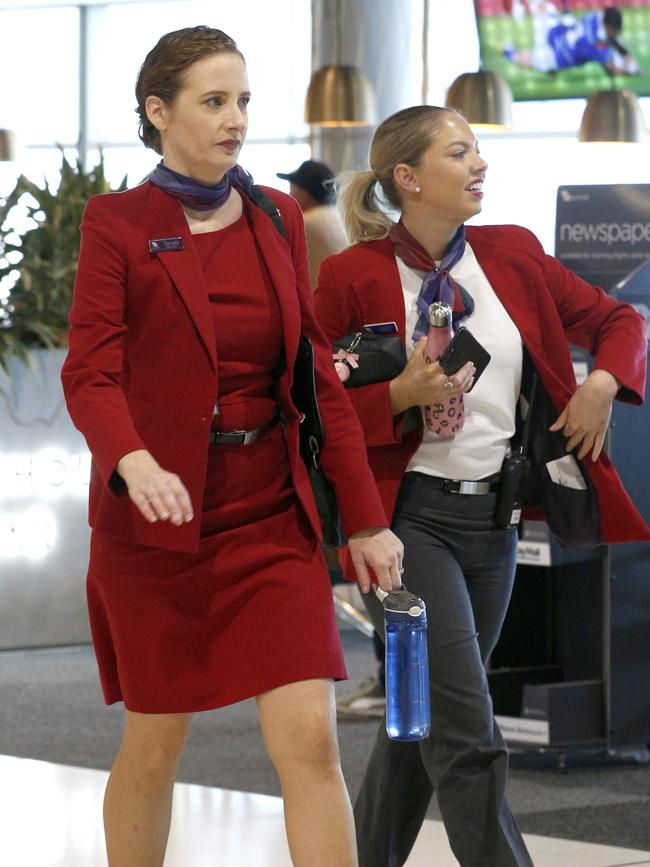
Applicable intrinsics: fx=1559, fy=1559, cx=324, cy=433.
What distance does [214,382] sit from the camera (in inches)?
92.7

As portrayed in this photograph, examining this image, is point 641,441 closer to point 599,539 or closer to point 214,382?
point 599,539

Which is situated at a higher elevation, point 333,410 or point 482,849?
point 333,410

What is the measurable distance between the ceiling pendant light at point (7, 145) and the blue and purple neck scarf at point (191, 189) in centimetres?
946

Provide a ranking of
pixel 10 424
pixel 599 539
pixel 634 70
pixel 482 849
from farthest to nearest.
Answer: pixel 634 70, pixel 10 424, pixel 599 539, pixel 482 849

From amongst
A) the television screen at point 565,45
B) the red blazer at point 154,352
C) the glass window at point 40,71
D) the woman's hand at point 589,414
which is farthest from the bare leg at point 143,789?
the glass window at point 40,71

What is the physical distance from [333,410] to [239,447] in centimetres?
18

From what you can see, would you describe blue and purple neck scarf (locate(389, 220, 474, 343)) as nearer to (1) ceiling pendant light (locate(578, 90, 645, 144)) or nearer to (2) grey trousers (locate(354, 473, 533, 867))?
(2) grey trousers (locate(354, 473, 533, 867))

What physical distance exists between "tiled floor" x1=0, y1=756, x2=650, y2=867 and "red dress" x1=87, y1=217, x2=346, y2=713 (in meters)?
1.26

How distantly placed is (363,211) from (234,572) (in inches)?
37.6

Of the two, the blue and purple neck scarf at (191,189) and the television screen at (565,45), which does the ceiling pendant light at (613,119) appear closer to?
the television screen at (565,45)

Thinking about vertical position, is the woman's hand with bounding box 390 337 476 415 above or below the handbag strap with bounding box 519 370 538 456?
above

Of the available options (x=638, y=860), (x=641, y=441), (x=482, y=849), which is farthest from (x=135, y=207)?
(x=641, y=441)

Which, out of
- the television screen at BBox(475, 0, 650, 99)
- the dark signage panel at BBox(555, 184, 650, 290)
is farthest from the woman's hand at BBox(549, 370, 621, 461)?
the television screen at BBox(475, 0, 650, 99)

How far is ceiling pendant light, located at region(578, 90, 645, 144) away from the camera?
850 centimetres
